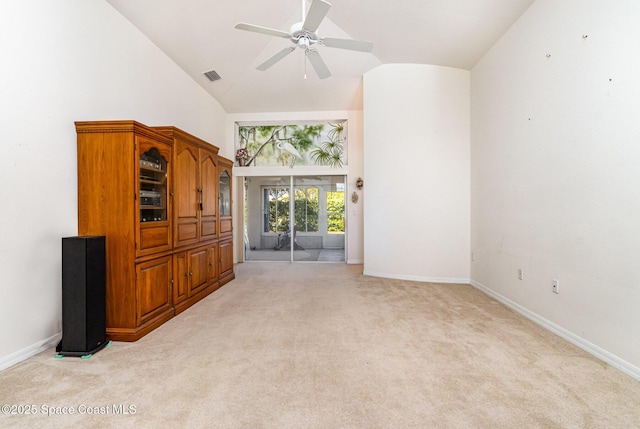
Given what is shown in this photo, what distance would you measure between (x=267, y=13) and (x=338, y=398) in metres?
4.48

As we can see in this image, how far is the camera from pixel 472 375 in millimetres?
1913

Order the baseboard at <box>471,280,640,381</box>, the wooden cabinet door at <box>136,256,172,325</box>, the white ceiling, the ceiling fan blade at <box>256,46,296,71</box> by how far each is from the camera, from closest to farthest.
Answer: the baseboard at <box>471,280,640,381</box>, the wooden cabinet door at <box>136,256,172,325</box>, the ceiling fan blade at <box>256,46,296,71</box>, the white ceiling

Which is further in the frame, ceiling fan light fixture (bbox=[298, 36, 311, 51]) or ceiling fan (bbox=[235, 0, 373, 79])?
ceiling fan light fixture (bbox=[298, 36, 311, 51])

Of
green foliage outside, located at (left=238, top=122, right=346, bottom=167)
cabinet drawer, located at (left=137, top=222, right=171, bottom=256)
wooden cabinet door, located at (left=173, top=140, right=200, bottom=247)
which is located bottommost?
cabinet drawer, located at (left=137, top=222, right=171, bottom=256)

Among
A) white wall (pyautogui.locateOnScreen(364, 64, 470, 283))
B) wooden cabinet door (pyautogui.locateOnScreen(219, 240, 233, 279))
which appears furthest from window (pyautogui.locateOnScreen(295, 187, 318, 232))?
wooden cabinet door (pyautogui.locateOnScreen(219, 240, 233, 279))

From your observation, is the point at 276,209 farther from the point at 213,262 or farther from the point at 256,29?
the point at 256,29

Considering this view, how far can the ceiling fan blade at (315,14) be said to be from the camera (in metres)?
2.14

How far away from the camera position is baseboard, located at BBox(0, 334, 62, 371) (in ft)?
6.60

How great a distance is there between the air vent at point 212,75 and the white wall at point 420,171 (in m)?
2.58

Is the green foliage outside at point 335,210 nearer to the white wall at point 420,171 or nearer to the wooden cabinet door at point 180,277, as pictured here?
the white wall at point 420,171

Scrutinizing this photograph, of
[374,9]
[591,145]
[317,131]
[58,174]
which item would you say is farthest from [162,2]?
[591,145]

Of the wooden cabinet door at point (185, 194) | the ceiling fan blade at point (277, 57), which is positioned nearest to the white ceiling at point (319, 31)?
the ceiling fan blade at point (277, 57)

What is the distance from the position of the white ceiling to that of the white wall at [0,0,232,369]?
0.74 meters

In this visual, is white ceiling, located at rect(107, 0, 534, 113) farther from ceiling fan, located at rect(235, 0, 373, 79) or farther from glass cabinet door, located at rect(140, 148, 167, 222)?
glass cabinet door, located at rect(140, 148, 167, 222)
